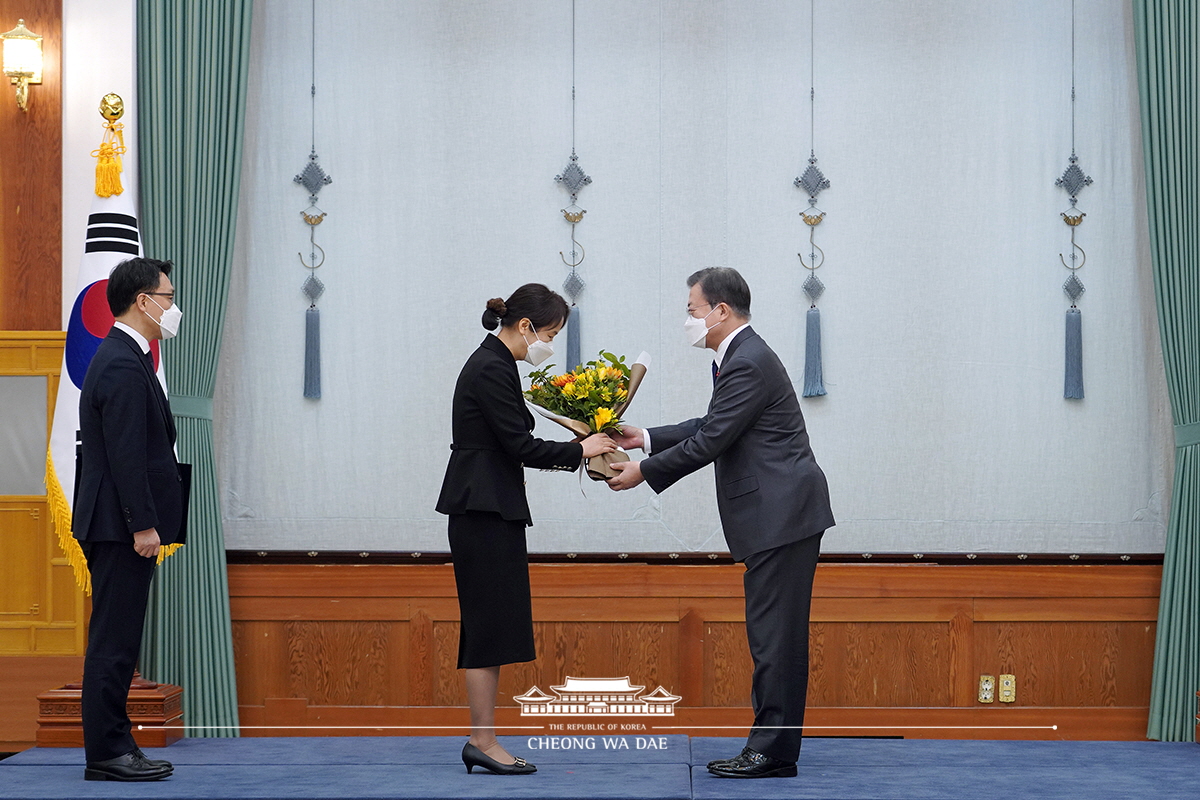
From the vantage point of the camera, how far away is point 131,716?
12.9ft

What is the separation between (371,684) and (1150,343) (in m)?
3.42

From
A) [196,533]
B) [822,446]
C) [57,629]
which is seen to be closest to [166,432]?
[196,533]

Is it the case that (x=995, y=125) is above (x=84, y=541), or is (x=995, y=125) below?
above

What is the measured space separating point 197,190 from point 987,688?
3673mm

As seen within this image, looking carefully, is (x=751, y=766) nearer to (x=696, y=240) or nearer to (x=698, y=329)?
(x=698, y=329)

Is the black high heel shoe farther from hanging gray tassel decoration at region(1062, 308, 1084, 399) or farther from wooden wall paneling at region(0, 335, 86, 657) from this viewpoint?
hanging gray tassel decoration at region(1062, 308, 1084, 399)

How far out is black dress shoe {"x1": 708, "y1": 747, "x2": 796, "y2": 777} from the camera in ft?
10.7

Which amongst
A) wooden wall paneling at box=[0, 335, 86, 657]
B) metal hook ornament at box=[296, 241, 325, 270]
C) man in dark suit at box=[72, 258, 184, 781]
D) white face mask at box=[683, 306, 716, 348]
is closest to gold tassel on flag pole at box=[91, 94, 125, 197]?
wooden wall paneling at box=[0, 335, 86, 657]

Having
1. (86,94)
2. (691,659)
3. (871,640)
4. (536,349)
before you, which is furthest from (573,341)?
(86,94)

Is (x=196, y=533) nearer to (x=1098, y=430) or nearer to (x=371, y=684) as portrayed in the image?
(x=371, y=684)

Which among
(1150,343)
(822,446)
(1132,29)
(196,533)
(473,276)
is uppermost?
(1132,29)

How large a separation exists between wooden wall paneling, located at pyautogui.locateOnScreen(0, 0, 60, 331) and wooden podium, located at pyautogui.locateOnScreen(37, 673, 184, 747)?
146 centimetres

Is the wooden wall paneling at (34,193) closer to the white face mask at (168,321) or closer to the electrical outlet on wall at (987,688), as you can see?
the white face mask at (168,321)

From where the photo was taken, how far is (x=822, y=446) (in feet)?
15.2
